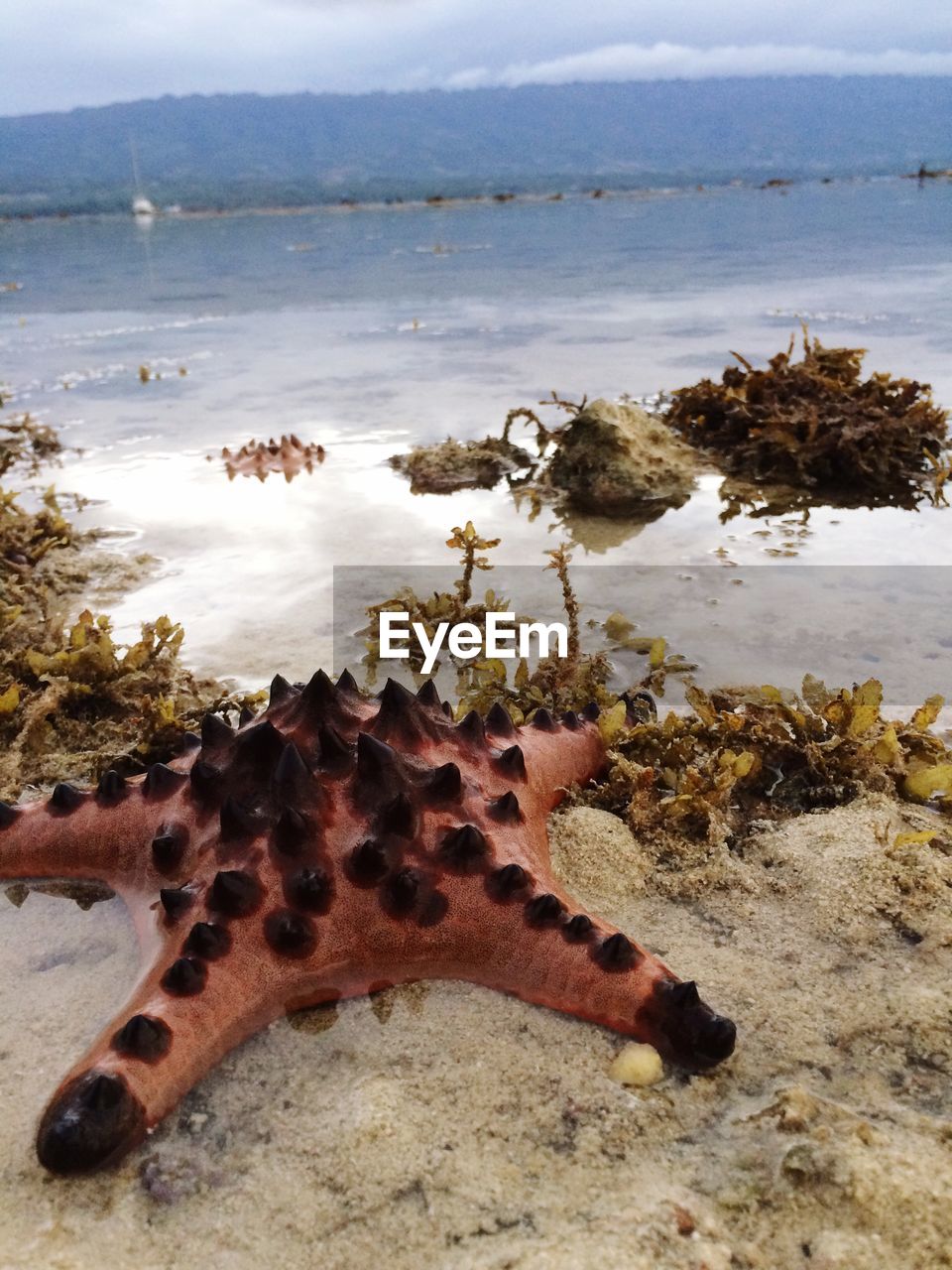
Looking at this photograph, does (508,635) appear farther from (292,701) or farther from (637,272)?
(637,272)

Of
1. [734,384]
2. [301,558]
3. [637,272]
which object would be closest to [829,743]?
[301,558]

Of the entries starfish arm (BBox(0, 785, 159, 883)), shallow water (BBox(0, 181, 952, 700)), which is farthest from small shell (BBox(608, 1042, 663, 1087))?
shallow water (BBox(0, 181, 952, 700))

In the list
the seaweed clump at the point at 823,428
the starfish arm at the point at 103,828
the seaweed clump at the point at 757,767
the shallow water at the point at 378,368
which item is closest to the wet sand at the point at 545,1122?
the starfish arm at the point at 103,828

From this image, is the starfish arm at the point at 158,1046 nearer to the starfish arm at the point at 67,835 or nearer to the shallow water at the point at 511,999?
the shallow water at the point at 511,999

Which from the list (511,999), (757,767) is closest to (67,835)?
(511,999)

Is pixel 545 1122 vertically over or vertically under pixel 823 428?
under

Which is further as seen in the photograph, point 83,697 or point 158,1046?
point 83,697

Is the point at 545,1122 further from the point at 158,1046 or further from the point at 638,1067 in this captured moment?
the point at 158,1046
